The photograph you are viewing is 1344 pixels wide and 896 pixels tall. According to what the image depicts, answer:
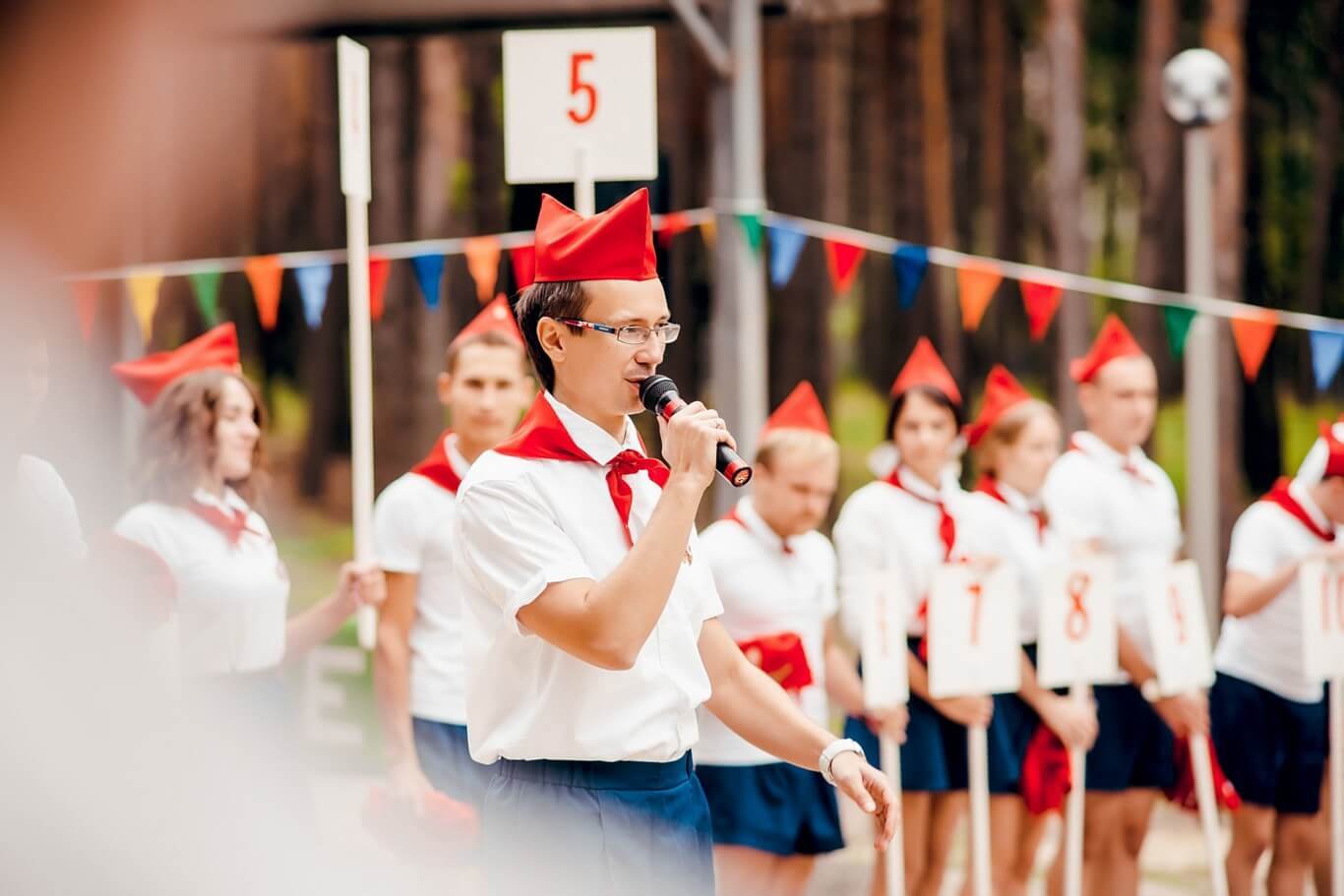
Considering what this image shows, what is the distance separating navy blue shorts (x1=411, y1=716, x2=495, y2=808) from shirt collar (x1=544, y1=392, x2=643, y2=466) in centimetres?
176

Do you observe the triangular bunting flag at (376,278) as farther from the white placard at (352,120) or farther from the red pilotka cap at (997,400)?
the red pilotka cap at (997,400)

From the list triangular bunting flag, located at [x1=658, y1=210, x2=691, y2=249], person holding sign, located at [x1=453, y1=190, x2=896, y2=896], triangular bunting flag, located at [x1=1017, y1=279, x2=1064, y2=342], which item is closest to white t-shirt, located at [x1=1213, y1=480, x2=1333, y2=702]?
triangular bunting flag, located at [x1=1017, y1=279, x2=1064, y2=342]

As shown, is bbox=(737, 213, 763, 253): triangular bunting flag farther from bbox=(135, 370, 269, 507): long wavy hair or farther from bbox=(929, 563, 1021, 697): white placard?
bbox=(135, 370, 269, 507): long wavy hair

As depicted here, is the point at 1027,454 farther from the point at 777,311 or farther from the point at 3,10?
the point at 777,311

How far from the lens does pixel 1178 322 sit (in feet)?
17.3

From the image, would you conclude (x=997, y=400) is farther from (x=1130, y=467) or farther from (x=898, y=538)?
(x=898, y=538)

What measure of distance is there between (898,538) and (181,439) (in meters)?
1.88

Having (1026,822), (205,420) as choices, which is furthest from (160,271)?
(1026,822)

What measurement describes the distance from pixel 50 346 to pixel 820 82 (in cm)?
1374

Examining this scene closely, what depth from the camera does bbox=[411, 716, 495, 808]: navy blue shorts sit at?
3.78 m

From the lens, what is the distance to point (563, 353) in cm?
218

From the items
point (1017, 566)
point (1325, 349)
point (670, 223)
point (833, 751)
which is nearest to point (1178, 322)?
point (1325, 349)

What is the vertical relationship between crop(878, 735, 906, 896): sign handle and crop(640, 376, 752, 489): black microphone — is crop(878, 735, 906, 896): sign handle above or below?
below

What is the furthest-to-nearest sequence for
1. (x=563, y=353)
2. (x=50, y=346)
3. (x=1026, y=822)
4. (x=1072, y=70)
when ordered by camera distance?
(x=1072, y=70), (x=1026, y=822), (x=563, y=353), (x=50, y=346)
